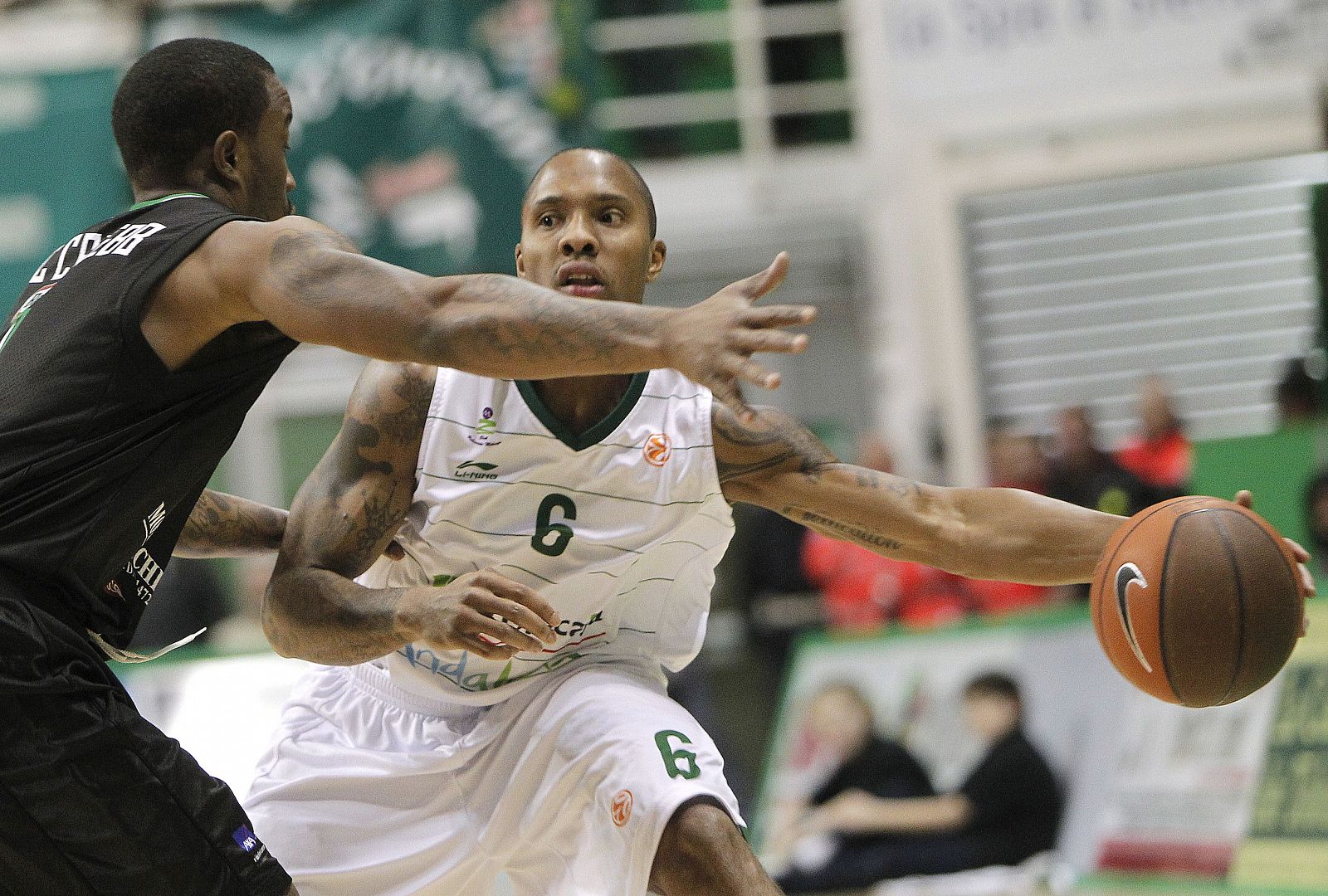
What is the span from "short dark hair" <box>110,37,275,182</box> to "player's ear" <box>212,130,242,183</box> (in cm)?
2

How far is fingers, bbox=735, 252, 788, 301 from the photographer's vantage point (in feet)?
10.3

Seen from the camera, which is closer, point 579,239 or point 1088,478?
point 579,239

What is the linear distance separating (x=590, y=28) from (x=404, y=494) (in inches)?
254

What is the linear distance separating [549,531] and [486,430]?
1.04 ft

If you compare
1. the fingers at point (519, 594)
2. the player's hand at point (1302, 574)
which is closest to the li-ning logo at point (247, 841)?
the fingers at point (519, 594)

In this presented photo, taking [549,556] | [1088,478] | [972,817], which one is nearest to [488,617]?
[549,556]

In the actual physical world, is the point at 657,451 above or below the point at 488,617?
above

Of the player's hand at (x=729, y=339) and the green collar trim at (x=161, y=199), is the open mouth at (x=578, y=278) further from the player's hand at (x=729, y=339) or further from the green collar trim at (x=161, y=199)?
the player's hand at (x=729, y=339)

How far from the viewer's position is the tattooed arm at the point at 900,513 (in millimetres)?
4430

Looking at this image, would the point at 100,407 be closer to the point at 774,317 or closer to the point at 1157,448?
the point at 774,317

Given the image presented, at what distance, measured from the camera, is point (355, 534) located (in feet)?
13.8

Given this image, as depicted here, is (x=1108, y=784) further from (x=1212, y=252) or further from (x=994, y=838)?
(x=1212, y=252)

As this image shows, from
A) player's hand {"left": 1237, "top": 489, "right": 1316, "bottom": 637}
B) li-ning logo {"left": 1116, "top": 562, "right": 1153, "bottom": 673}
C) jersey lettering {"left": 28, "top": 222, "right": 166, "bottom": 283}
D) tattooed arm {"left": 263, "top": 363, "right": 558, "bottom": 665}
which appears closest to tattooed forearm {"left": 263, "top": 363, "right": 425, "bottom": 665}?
tattooed arm {"left": 263, "top": 363, "right": 558, "bottom": 665}

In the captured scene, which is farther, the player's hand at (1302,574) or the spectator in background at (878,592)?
the spectator in background at (878,592)
